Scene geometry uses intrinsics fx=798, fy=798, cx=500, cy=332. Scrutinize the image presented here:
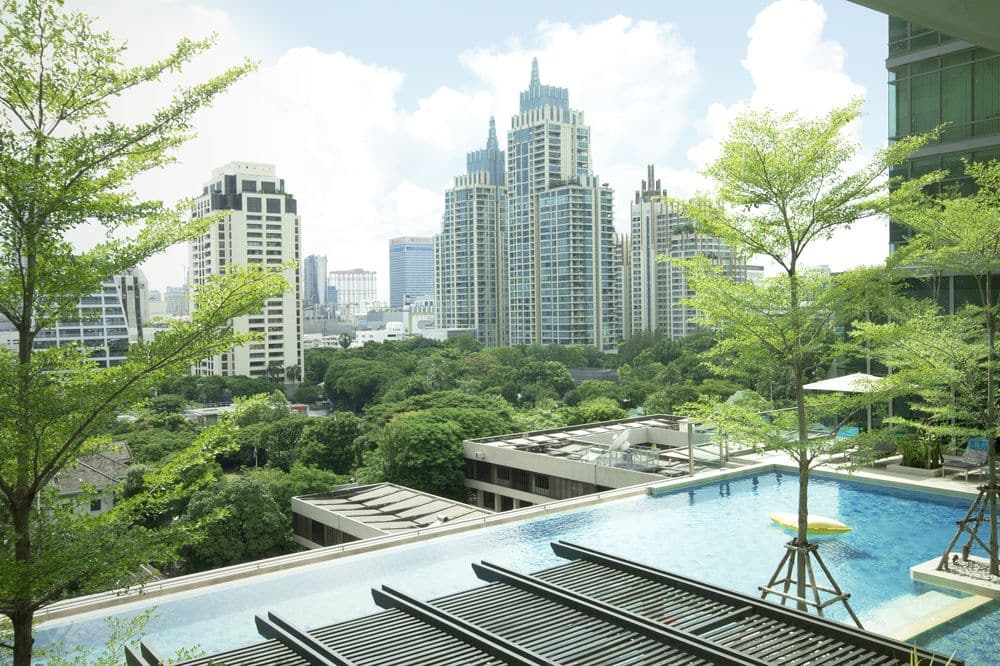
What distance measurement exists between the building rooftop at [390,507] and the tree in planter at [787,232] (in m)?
6.33

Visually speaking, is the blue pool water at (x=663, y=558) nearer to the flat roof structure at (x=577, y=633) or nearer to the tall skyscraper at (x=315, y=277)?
the flat roof structure at (x=577, y=633)

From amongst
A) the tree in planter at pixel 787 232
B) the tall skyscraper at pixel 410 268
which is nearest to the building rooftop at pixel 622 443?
the tree in planter at pixel 787 232

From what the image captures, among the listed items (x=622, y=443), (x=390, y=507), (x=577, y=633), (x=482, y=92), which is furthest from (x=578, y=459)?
(x=482, y=92)

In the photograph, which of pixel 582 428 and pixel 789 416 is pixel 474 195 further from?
pixel 789 416

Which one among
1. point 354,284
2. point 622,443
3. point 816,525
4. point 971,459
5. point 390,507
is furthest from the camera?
point 354,284

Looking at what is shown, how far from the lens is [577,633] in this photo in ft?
15.0

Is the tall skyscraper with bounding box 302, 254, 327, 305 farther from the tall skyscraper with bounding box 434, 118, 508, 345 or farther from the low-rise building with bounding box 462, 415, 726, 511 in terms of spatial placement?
the low-rise building with bounding box 462, 415, 726, 511

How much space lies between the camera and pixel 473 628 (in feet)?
14.9

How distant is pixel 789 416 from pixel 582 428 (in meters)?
14.8

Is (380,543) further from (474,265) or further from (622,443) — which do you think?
(474,265)

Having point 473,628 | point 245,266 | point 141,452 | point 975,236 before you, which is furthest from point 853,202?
point 141,452

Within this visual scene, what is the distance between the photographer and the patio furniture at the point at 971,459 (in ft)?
34.8

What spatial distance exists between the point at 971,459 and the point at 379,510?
32.4 ft

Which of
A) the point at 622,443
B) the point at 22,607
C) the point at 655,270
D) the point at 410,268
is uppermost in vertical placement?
the point at 410,268
